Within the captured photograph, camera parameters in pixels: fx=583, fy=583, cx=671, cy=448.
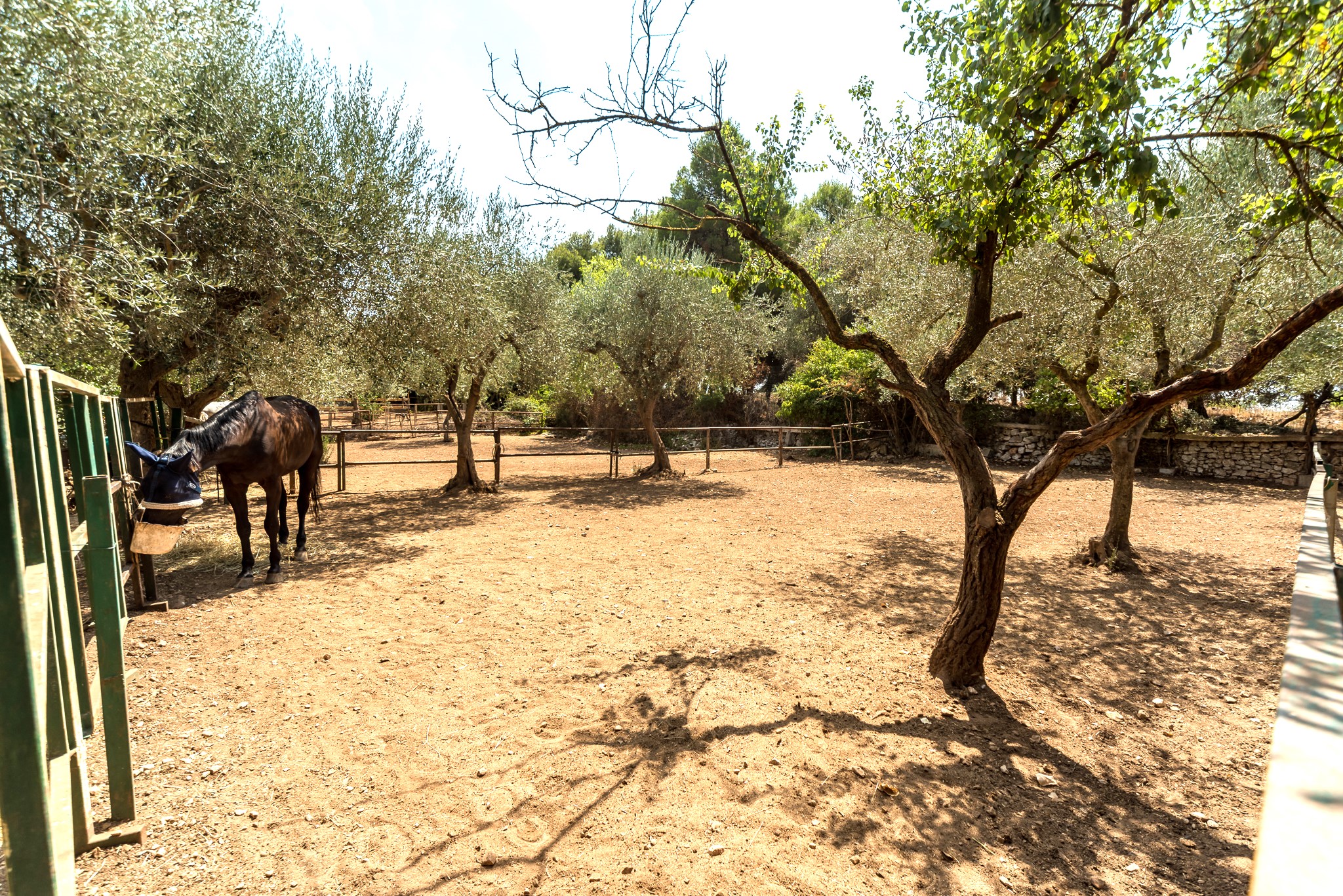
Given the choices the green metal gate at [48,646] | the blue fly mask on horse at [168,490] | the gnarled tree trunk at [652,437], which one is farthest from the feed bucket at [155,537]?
the gnarled tree trunk at [652,437]

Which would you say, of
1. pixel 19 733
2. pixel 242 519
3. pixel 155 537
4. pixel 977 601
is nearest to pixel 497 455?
pixel 242 519

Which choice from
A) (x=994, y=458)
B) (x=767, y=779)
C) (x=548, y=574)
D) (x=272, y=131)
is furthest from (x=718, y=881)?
(x=994, y=458)

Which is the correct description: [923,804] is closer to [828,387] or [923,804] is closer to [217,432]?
[217,432]

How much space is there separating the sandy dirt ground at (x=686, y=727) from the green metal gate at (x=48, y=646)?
1.67 ft

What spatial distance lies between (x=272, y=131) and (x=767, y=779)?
26.0 ft

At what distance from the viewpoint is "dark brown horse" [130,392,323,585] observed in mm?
4043

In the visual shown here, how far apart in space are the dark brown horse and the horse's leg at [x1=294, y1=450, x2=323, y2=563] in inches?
0.4

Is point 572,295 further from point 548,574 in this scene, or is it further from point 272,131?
point 548,574

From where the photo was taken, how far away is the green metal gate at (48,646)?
107cm

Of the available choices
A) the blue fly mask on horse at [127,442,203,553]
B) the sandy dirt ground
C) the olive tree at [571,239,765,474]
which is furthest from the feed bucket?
the olive tree at [571,239,765,474]

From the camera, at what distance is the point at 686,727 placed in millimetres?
3445

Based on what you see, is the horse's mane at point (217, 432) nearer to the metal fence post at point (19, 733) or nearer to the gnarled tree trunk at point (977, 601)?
the metal fence post at point (19, 733)

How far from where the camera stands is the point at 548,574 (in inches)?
245

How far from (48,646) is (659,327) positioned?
36.5ft
